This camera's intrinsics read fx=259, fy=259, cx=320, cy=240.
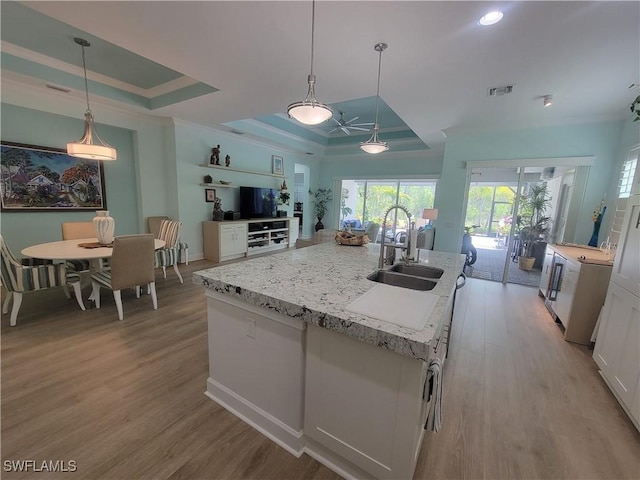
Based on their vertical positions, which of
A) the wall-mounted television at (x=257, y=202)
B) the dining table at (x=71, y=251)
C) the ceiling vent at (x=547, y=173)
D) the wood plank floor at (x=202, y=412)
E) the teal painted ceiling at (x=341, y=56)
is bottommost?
the wood plank floor at (x=202, y=412)

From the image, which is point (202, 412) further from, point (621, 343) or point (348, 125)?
point (348, 125)

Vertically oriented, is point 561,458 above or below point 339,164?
below

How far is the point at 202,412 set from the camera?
5.41ft

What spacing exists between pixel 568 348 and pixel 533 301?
1.38 m

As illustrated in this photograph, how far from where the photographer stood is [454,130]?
4492mm

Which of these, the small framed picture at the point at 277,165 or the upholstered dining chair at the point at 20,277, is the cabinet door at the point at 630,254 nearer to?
the upholstered dining chair at the point at 20,277

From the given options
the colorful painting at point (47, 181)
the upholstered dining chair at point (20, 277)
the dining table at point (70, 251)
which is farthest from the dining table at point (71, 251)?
the colorful painting at point (47, 181)

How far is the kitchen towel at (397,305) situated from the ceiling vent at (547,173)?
465 cm

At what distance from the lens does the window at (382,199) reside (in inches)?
284

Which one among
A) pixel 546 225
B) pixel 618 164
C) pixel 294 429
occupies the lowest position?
pixel 294 429

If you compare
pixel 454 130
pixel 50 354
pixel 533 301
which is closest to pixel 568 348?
pixel 533 301

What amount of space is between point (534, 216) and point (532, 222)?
12 cm

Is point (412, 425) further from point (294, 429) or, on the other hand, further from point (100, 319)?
point (100, 319)

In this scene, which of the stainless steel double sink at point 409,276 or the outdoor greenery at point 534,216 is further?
the outdoor greenery at point 534,216
